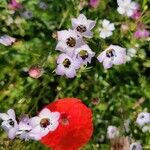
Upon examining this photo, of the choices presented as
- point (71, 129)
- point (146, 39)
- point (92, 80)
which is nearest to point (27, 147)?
point (71, 129)

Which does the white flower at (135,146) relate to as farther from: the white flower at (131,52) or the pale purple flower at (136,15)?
the pale purple flower at (136,15)

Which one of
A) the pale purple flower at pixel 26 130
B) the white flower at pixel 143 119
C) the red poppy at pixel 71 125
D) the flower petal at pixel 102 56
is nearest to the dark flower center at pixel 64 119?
the red poppy at pixel 71 125

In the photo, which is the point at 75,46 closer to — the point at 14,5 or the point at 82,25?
the point at 82,25

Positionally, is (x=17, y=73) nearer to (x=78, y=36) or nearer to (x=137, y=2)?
(x=78, y=36)

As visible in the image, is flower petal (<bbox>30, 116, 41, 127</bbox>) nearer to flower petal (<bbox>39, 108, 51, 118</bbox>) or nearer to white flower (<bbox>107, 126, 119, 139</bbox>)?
flower petal (<bbox>39, 108, 51, 118</bbox>)

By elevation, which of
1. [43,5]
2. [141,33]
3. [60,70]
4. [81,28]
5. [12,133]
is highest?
[43,5]

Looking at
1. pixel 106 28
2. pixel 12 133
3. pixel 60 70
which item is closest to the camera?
pixel 12 133

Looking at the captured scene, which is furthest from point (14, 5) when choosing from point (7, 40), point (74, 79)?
point (74, 79)

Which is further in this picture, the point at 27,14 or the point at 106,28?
the point at 27,14
